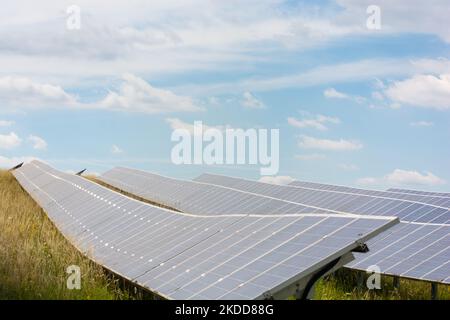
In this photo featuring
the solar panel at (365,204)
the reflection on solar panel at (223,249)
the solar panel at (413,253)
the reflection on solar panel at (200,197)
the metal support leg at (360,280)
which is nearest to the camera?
the reflection on solar panel at (223,249)

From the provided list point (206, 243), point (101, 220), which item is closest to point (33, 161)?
point (101, 220)

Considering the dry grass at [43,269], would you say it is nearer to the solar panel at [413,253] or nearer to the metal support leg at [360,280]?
the metal support leg at [360,280]

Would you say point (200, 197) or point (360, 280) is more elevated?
point (200, 197)

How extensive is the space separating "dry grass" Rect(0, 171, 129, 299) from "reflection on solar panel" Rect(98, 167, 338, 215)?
18.5 feet

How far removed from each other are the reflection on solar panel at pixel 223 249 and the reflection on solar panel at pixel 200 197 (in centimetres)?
432

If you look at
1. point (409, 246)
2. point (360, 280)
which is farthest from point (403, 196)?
point (360, 280)

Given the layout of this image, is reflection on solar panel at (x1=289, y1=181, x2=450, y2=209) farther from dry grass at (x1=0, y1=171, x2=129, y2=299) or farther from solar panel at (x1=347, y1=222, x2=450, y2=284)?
dry grass at (x1=0, y1=171, x2=129, y2=299)

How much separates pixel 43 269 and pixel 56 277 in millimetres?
419

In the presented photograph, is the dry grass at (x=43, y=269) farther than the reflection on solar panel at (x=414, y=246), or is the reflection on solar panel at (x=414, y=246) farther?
the reflection on solar panel at (x=414, y=246)

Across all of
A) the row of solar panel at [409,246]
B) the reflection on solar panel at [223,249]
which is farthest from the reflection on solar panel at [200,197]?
the reflection on solar panel at [223,249]

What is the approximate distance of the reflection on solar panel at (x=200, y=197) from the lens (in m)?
21.2

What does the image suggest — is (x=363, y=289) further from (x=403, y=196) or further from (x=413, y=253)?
(x=403, y=196)

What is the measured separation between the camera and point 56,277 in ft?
38.5
